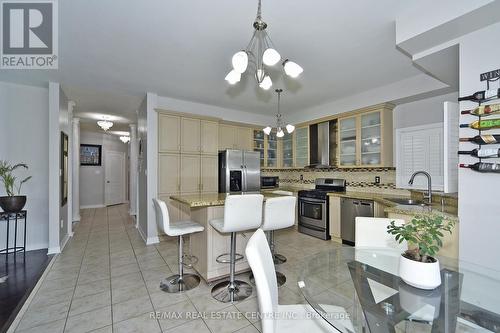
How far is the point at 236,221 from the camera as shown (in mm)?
2150

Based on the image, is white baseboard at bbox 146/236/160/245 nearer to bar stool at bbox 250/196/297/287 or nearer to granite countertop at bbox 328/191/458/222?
bar stool at bbox 250/196/297/287

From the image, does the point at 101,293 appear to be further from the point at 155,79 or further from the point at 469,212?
the point at 469,212

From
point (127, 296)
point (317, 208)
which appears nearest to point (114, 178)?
point (127, 296)

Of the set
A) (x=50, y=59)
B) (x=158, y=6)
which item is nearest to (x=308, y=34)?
(x=158, y=6)

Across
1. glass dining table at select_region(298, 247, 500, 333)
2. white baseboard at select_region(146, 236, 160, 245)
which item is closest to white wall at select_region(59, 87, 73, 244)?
white baseboard at select_region(146, 236, 160, 245)

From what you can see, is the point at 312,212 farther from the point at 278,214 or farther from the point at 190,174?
the point at 190,174

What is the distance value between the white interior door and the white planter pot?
8671 millimetres

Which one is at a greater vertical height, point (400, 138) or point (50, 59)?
point (50, 59)

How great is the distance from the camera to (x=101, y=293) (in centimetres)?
229

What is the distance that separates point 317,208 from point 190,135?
8.99ft

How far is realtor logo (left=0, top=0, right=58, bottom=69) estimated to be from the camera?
1902 mm

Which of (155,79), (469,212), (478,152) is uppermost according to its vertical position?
(155,79)

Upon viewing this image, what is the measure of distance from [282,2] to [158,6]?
3.26 feet

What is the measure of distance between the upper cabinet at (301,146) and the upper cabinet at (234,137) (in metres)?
1.08
